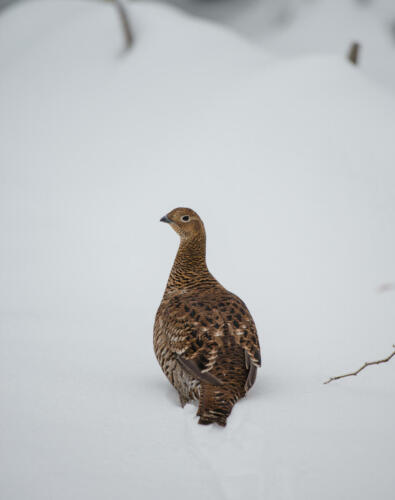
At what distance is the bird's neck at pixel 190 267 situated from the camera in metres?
3.54

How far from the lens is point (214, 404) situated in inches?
105

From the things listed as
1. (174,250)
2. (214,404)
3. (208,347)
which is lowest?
(214,404)

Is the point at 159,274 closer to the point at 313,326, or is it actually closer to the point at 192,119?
the point at 313,326

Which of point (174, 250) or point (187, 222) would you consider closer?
point (187, 222)

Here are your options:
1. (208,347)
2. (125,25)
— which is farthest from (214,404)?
(125,25)

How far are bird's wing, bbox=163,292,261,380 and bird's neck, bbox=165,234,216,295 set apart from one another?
33 cm

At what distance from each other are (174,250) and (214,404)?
4710 millimetres

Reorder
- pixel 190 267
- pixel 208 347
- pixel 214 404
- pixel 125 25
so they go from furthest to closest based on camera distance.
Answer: pixel 125 25 → pixel 190 267 → pixel 208 347 → pixel 214 404

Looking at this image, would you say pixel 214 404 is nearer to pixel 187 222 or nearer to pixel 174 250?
pixel 187 222

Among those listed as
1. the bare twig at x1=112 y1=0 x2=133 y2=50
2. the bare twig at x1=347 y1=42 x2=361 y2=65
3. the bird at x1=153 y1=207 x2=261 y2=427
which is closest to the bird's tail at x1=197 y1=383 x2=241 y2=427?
the bird at x1=153 y1=207 x2=261 y2=427

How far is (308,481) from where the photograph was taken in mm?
2225

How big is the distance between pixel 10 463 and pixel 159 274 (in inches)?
179

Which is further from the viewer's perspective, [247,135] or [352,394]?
[247,135]

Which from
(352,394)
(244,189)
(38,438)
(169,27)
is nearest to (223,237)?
(244,189)
